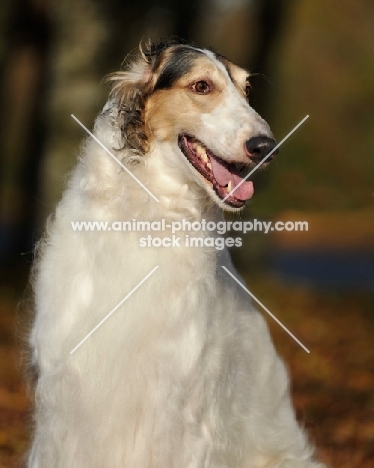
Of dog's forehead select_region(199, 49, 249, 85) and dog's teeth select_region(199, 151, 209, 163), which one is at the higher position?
dog's forehead select_region(199, 49, 249, 85)

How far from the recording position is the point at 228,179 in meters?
3.79

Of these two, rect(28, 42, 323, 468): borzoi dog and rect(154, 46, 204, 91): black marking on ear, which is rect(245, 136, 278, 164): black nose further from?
rect(154, 46, 204, 91): black marking on ear

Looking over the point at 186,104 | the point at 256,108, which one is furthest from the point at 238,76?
the point at 256,108

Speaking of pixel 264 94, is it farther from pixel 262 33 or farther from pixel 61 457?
pixel 61 457

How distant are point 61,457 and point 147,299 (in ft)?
3.11

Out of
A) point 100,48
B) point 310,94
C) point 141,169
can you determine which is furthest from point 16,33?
point 310,94

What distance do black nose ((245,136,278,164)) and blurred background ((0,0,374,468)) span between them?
181cm

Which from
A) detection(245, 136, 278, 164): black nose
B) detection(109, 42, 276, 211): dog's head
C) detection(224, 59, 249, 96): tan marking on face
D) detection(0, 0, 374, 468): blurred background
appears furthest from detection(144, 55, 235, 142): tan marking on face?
detection(0, 0, 374, 468): blurred background

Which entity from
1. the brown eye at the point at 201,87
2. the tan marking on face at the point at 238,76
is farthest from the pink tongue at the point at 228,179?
the tan marking on face at the point at 238,76

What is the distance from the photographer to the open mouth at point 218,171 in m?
3.76

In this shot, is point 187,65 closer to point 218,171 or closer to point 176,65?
point 176,65

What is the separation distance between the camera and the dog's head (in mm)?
3703

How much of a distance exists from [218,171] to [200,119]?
0.28 m

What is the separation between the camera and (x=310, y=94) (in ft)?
66.1
